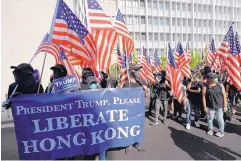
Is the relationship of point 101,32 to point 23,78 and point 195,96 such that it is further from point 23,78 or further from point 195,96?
point 195,96

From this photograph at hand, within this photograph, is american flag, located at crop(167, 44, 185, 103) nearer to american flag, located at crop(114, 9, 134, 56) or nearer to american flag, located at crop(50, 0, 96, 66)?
american flag, located at crop(114, 9, 134, 56)

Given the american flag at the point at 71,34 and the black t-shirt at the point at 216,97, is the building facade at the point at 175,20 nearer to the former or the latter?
the black t-shirt at the point at 216,97

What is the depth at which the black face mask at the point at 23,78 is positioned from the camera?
4.25m

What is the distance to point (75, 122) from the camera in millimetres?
4047

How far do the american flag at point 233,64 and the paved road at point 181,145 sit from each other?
1.46 metres

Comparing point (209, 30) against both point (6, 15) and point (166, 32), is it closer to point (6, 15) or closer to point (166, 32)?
point (166, 32)

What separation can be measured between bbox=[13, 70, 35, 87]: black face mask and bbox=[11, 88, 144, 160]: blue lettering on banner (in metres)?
0.47

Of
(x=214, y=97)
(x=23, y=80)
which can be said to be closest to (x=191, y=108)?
(x=214, y=97)

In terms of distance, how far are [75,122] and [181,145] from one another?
3232 mm

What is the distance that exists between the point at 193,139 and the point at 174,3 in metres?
56.6

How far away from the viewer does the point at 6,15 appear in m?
13.9

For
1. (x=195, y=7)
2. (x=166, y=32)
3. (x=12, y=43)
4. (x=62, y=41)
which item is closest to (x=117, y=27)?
(x=62, y=41)

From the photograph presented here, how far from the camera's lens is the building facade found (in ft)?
181

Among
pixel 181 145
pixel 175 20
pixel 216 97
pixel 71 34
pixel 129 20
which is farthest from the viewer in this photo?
pixel 175 20
